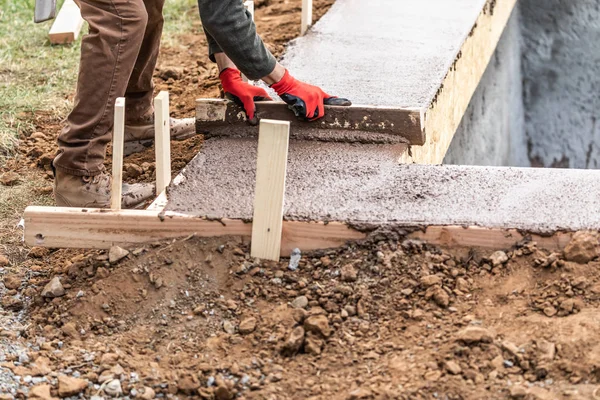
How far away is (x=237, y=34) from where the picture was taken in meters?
3.27

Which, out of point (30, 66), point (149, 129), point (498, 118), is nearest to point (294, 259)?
point (149, 129)

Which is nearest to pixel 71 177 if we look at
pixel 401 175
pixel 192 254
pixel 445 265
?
pixel 192 254

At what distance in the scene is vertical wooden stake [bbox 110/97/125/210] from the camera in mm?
2871

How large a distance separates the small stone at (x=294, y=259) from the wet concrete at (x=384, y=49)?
114 centimetres

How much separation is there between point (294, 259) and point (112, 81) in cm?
106

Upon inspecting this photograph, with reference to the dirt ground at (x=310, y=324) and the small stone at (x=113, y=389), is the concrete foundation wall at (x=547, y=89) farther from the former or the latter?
the small stone at (x=113, y=389)

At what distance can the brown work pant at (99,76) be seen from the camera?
3.24 m

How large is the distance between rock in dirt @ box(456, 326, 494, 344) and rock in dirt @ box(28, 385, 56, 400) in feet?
4.16

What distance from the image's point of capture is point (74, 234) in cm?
307

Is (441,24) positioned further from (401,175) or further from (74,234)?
(74,234)

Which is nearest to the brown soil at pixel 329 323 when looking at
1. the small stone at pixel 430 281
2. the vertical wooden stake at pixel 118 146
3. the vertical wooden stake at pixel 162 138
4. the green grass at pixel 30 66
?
the small stone at pixel 430 281

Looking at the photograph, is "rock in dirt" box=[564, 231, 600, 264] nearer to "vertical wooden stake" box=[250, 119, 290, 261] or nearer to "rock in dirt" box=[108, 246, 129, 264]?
"vertical wooden stake" box=[250, 119, 290, 261]

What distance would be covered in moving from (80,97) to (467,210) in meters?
1.59

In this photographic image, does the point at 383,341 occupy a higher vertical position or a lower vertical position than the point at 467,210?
lower
